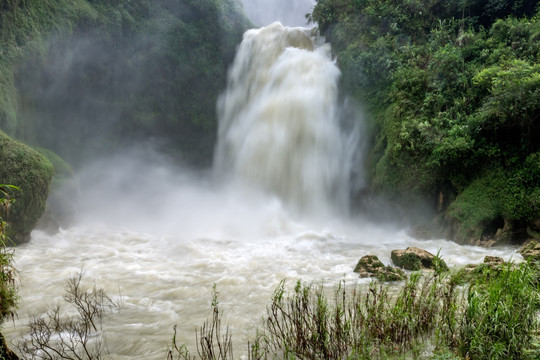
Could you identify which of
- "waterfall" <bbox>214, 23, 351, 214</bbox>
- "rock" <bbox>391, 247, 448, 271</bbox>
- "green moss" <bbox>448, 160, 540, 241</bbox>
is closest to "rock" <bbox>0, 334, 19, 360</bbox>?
"rock" <bbox>391, 247, 448, 271</bbox>

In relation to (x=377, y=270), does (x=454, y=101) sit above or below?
above

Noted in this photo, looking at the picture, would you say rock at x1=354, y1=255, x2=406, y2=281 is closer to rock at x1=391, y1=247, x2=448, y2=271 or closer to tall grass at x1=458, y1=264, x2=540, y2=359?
rock at x1=391, y1=247, x2=448, y2=271

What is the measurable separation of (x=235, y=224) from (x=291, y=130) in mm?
4672

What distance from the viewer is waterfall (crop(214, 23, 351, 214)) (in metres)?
13.6

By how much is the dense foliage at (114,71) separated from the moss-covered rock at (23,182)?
257 centimetres

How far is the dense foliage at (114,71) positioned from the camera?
1238 centimetres

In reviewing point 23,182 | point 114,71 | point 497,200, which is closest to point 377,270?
point 497,200

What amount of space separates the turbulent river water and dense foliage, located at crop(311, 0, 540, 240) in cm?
119

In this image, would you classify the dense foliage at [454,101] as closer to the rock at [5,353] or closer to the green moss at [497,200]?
the green moss at [497,200]

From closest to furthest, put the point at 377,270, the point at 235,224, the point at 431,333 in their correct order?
the point at 431,333
the point at 377,270
the point at 235,224

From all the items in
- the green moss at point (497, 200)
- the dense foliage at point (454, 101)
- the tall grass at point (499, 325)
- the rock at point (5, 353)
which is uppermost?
the dense foliage at point (454, 101)

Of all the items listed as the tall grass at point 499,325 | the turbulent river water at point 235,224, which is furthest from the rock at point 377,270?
the tall grass at point 499,325

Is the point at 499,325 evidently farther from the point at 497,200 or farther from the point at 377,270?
the point at 497,200

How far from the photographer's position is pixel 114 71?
53.5 feet
